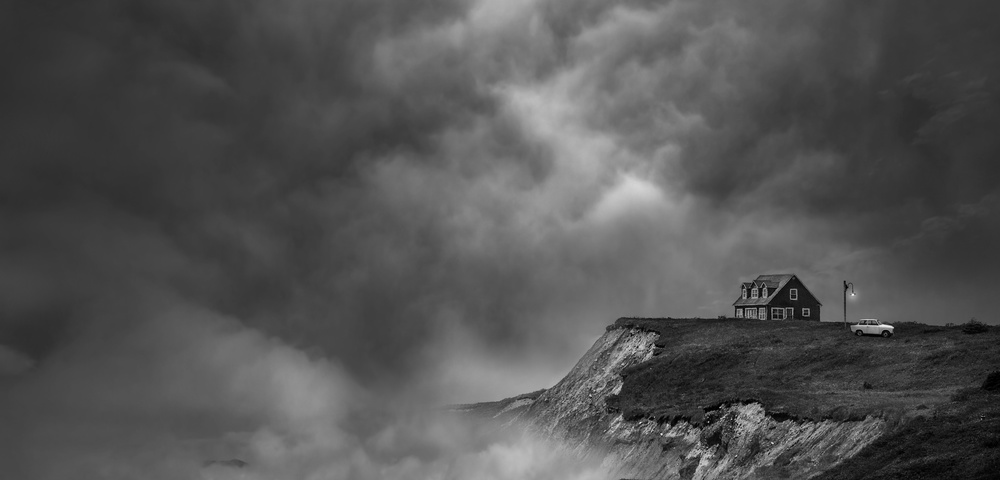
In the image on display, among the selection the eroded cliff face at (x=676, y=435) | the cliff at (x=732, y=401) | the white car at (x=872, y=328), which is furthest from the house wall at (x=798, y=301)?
the white car at (x=872, y=328)

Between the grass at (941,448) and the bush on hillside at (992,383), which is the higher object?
the bush on hillside at (992,383)

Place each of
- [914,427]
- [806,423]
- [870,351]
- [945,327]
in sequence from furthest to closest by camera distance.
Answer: [945,327], [870,351], [806,423], [914,427]

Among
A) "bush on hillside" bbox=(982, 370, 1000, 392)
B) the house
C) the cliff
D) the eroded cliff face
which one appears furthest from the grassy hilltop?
the house

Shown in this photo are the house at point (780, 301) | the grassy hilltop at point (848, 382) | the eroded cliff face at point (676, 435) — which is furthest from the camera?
the house at point (780, 301)

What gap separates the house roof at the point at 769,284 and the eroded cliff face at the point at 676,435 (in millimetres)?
21292

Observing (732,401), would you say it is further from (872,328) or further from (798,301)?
(798,301)

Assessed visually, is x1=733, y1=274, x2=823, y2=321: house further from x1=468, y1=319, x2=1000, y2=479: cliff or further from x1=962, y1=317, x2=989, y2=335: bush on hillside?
x1=962, y1=317, x2=989, y2=335: bush on hillside

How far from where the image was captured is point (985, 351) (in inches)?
2328

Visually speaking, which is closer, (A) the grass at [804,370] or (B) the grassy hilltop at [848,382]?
(B) the grassy hilltop at [848,382]

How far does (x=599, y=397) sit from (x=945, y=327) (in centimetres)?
3386

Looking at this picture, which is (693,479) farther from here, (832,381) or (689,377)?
(689,377)

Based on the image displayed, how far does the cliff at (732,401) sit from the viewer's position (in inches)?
1859

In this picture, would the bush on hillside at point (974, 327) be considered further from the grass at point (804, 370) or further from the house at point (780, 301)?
the house at point (780, 301)

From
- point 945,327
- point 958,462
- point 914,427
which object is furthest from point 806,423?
point 945,327
